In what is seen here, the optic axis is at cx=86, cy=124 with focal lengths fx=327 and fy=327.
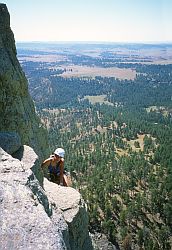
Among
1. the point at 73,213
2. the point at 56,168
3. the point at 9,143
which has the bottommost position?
the point at 73,213

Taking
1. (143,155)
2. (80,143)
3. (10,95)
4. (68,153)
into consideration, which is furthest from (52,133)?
(10,95)

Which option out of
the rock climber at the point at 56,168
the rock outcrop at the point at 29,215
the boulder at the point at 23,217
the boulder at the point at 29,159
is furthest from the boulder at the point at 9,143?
the rock climber at the point at 56,168

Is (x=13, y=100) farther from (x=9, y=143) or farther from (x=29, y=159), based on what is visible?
(x=29, y=159)

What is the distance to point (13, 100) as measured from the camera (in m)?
21.5

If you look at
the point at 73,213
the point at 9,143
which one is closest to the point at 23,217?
the point at 73,213

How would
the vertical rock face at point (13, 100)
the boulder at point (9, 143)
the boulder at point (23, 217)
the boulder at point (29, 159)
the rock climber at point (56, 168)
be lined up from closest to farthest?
the boulder at point (23, 217), the boulder at point (29, 159), the boulder at point (9, 143), the rock climber at point (56, 168), the vertical rock face at point (13, 100)

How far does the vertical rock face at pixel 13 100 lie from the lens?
2072cm

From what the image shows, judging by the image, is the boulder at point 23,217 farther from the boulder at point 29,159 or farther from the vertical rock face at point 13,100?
the vertical rock face at point 13,100

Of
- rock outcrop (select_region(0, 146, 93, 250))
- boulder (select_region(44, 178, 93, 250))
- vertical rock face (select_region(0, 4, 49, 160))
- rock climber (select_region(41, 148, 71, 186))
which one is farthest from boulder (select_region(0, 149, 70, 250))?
vertical rock face (select_region(0, 4, 49, 160))

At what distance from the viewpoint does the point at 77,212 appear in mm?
15039

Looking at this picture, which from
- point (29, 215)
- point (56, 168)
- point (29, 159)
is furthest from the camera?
point (56, 168)

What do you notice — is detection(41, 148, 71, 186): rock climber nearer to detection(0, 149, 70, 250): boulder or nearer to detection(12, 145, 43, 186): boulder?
detection(12, 145, 43, 186): boulder

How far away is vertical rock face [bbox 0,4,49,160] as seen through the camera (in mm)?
20719

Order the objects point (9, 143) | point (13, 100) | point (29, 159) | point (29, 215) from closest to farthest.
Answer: point (29, 215)
point (29, 159)
point (9, 143)
point (13, 100)
